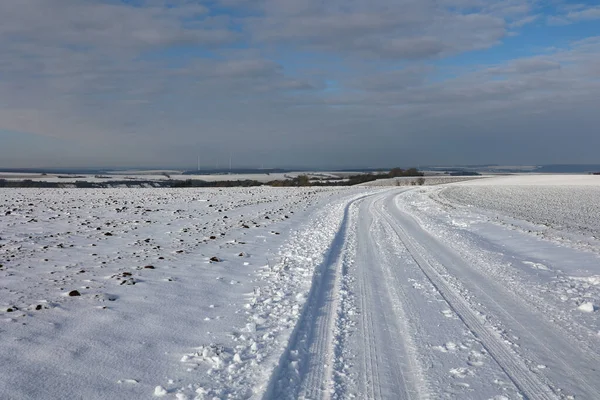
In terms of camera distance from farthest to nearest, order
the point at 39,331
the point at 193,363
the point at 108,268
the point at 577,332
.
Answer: the point at 108,268 → the point at 577,332 → the point at 39,331 → the point at 193,363

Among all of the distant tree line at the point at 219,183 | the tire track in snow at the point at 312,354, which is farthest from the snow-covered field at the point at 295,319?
the distant tree line at the point at 219,183

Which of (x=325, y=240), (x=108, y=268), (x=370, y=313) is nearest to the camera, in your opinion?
(x=370, y=313)

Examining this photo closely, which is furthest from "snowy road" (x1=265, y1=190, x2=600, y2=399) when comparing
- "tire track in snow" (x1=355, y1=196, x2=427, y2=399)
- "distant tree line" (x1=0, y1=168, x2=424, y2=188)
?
"distant tree line" (x1=0, y1=168, x2=424, y2=188)

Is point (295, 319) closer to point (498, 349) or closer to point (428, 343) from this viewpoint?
point (428, 343)

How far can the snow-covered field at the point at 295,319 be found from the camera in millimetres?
4777

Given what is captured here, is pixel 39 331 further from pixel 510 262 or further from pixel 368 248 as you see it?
pixel 510 262

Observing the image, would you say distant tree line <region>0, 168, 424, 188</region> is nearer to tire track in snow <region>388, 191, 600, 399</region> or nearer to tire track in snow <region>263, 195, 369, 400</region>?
tire track in snow <region>263, 195, 369, 400</region>

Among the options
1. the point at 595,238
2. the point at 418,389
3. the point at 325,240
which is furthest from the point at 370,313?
the point at 595,238

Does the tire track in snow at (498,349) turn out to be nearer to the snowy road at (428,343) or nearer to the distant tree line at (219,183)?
the snowy road at (428,343)

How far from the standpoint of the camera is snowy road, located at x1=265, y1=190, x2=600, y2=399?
4.77m

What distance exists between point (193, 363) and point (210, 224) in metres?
13.3

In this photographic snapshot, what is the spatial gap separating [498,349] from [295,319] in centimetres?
278

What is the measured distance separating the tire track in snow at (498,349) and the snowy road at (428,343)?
0.01m

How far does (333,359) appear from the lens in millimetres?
5387
